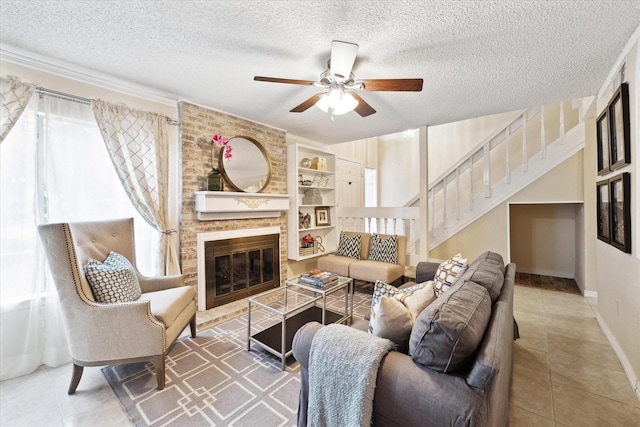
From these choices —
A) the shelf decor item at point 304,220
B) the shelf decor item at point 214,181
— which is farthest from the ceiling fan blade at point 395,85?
the shelf decor item at point 304,220

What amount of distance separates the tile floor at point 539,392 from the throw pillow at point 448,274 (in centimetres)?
82

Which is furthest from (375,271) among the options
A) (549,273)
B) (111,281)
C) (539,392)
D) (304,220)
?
(549,273)

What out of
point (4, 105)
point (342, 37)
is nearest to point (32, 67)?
point (4, 105)

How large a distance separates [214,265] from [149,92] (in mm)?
2031

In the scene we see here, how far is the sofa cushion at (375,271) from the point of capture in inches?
141

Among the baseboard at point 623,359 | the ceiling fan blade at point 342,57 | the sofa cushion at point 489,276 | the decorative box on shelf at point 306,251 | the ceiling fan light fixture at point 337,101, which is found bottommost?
the baseboard at point 623,359

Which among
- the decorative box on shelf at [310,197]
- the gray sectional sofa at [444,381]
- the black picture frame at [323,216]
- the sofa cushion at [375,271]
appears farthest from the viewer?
the black picture frame at [323,216]

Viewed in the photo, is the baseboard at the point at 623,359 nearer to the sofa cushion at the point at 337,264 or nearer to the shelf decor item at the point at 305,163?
the sofa cushion at the point at 337,264

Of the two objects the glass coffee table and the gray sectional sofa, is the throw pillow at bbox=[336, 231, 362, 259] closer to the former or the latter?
the glass coffee table

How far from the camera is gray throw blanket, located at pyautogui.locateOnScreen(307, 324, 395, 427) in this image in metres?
1.14

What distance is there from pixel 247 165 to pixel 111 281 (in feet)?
6.97

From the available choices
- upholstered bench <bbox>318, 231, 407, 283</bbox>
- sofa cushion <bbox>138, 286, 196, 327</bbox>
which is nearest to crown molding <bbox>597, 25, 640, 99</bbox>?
upholstered bench <bbox>318, 231, 407, 283</bbox>

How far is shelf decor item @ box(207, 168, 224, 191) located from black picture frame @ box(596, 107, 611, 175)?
3863 millimetres

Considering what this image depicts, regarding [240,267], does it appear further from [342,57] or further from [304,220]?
[342,57]
